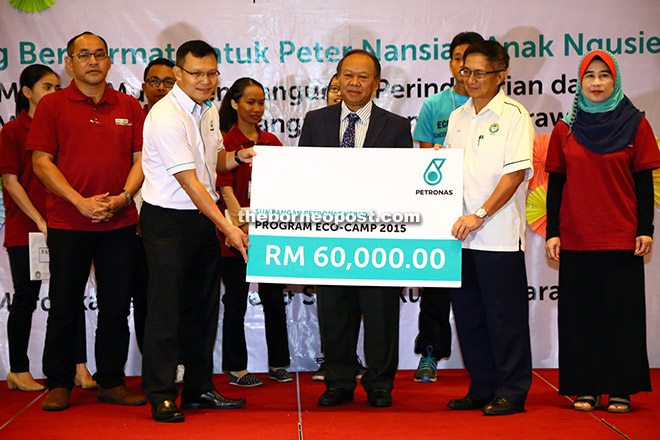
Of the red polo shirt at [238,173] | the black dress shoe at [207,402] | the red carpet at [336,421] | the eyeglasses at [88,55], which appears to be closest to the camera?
the red carpet at [336,421]

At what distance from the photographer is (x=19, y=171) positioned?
428 cm

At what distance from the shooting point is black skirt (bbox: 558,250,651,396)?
3.49 metres

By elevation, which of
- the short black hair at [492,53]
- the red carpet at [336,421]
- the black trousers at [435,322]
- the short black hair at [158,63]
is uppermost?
the short black hair at [158,63]

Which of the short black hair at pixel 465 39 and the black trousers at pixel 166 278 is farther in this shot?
the short black hair at pixel 465 39

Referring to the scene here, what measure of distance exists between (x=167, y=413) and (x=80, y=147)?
1.45 meters

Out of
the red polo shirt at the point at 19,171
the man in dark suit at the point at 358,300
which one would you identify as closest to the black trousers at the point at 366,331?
the man in dark suit at the point at 358,300

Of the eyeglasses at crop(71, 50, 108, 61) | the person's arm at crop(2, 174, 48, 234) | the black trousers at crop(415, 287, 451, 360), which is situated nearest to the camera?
the eyeglasses at crop(71, 50, 108, 61)

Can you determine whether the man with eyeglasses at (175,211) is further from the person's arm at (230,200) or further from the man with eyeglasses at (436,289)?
the man with eyeglasses at (436,289)

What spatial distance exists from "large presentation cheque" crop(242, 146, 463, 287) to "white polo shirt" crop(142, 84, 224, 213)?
0.27 meters

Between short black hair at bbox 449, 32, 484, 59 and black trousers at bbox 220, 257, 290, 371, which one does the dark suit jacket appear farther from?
black trousers at bbox 220, 257, 290, 371

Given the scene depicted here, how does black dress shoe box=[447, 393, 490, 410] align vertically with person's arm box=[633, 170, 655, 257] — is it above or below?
below

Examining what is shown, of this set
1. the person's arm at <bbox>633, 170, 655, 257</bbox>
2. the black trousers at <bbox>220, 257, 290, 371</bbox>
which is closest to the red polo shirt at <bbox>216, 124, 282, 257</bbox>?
the black trousers at <bbox>220, 257, 290, 371</bbox>

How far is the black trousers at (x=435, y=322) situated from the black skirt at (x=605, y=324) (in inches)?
43.3

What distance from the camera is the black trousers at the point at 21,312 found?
4.26 metres
